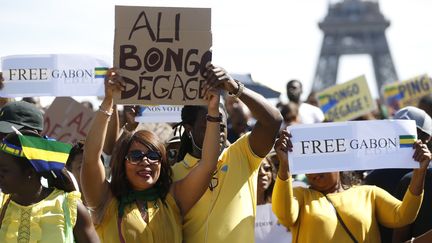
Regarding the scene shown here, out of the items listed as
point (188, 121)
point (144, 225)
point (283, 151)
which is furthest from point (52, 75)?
point (144, 225)

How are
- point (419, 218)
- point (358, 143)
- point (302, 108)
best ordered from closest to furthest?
1. point (358, 143)
2. point (419, 218)
3. point (302, 108)

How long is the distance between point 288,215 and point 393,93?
12.2 m

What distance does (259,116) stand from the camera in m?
5.67

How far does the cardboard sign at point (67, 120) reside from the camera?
9.49 m

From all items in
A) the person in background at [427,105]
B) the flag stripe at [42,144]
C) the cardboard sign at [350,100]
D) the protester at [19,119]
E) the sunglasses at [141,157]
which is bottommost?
the cardboard sign at [350,100]

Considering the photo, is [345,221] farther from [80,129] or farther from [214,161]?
[80,129]

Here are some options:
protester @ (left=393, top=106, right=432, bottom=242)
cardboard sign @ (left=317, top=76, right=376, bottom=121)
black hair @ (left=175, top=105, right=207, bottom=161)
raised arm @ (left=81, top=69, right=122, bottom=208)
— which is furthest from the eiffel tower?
raised arm @ (left=81, top=69, right=122, bottom=208)

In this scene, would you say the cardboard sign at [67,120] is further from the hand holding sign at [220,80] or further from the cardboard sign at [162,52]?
the hand holding sign at [220,80]

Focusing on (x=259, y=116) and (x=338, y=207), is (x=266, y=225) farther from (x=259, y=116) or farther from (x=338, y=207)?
(x=259, y=116)

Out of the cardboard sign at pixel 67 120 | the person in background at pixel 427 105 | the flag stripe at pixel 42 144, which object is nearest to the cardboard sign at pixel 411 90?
the person in background at pixel 427 105

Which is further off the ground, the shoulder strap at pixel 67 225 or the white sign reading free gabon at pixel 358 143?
the white sign reading free gabon at pixel 358 143

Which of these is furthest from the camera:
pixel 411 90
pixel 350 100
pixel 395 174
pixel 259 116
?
pixel 411 90

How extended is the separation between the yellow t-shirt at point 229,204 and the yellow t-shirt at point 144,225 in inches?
6.4

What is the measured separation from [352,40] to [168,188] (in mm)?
81361
